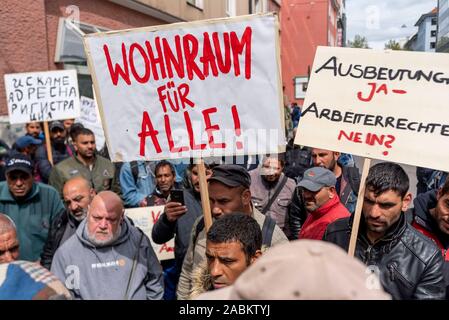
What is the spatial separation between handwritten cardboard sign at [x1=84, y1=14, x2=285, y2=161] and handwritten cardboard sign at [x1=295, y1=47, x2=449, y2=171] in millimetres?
259

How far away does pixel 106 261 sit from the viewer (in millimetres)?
2414

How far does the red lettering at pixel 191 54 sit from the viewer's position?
7.51ft

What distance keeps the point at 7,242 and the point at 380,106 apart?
202 centimetres

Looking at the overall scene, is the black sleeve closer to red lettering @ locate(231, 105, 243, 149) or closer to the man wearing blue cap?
red lettering @ locate(231, 105, 243, 149)

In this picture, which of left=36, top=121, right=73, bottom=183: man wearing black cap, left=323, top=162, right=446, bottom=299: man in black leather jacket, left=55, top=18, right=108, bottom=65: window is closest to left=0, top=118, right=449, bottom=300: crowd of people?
left=323, top=162, right=446, bottom=299: man in black leather jacket

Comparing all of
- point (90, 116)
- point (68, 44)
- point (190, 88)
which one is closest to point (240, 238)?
point (190, 88)

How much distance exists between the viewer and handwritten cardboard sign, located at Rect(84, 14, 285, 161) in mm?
2244

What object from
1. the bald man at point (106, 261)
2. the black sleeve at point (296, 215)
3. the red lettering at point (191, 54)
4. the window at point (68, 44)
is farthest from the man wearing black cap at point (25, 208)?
the window at point (68, 44)

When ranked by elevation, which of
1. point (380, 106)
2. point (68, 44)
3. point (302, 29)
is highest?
point (302, 29)

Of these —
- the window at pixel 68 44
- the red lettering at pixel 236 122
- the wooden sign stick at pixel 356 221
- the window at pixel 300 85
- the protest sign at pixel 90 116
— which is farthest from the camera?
the window at pixel 300 85

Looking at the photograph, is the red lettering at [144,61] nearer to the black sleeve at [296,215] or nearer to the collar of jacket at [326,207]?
the collar of jacket at [326,207]

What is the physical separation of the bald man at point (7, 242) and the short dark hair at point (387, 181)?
1859 mm

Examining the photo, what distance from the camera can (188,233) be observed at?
291cm

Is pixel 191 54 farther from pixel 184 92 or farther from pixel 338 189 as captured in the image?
pixel 338 189
